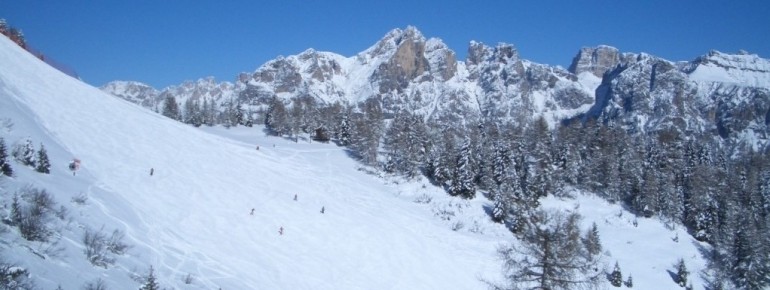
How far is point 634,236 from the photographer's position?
55.9 meters

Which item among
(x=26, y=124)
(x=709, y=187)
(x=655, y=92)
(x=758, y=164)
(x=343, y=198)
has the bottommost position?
(x=343, y=198)

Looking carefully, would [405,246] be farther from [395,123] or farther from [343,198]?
[395,123]

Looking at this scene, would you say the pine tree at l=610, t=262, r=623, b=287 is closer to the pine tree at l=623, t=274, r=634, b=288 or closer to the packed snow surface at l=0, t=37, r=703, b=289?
the pine tree at l=623, t=274, r=634, b=288

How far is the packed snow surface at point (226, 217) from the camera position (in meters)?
19.8

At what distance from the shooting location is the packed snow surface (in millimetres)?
19844

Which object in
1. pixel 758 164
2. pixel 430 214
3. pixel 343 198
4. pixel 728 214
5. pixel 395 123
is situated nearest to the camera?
pixel 343 198

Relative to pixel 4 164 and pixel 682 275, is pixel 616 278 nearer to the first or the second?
pixel 682 275

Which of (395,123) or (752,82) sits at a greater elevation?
(752,82)

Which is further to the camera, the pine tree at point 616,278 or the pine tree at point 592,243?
the pine tree at point 616,278

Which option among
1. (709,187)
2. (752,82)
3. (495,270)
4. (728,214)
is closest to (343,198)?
(495,270)

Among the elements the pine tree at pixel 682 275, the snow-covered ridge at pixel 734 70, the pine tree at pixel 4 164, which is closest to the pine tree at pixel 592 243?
the pine tree at pixel 682 275

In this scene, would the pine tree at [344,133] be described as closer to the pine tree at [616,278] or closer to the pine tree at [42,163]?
the pine tree at [616,278]

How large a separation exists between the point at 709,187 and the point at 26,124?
250 ft

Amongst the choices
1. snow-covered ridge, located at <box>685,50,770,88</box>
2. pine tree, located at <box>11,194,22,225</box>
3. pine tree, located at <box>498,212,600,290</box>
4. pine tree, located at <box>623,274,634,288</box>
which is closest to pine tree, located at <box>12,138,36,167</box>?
pine tree, located at <box>11,194,22,225</box>
